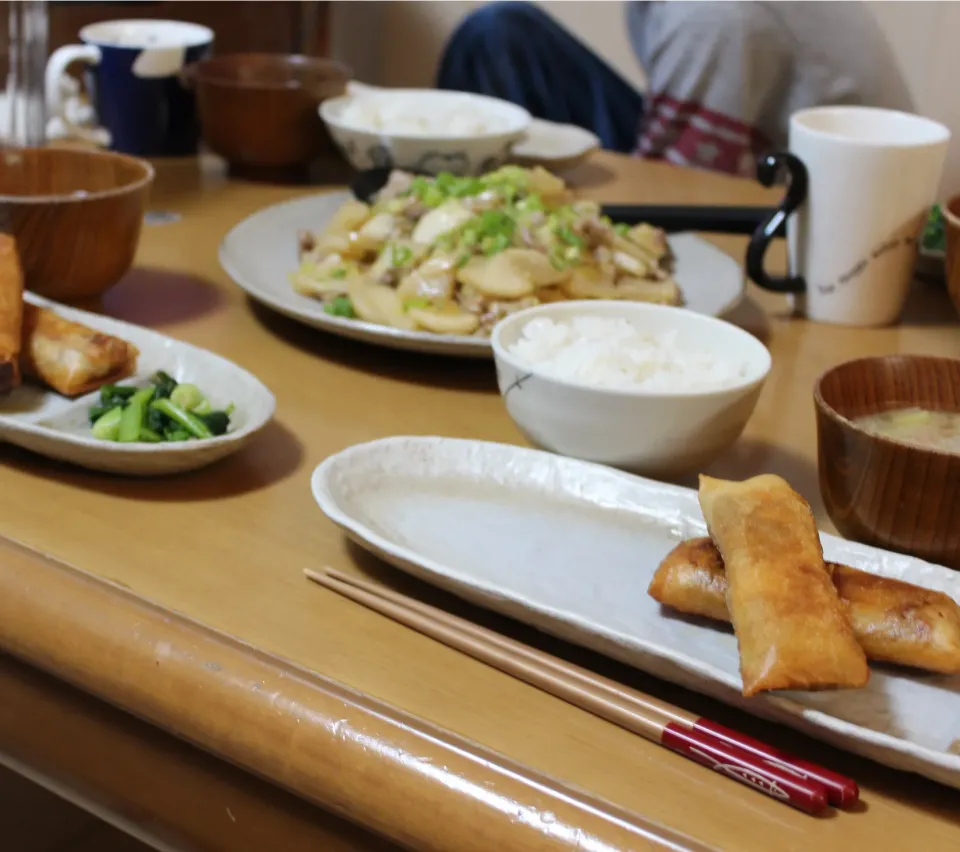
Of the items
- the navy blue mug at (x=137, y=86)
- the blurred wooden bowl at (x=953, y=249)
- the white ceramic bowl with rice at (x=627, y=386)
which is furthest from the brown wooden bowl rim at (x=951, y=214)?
the navy blue mug at (x=137, y=86)

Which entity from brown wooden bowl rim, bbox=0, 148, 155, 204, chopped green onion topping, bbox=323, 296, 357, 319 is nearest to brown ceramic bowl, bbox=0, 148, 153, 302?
brown wooden bowl rim, bbox=0, 148, 155, 204

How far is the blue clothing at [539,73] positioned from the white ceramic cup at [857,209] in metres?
1.58

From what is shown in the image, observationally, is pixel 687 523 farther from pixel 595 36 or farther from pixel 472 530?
pixel 595 36

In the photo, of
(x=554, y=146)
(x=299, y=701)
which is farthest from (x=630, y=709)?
(x=554, y=146)

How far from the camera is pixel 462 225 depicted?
1228mm

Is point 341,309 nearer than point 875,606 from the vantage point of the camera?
No

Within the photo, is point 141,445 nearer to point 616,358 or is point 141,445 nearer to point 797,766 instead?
point 616,358

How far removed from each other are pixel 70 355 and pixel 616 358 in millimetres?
464

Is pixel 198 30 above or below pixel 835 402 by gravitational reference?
above

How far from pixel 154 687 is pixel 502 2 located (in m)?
2.59

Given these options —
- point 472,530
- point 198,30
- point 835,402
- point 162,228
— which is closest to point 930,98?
point 198,30

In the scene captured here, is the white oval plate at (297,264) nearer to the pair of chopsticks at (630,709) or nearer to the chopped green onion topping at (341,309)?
the chopped green onion topping at (341,309)

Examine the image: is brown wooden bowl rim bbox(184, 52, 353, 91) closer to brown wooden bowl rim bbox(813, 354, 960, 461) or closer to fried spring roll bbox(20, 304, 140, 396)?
fried spring roll bbox(20, 304, 140, 396)

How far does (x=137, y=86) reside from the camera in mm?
1755
